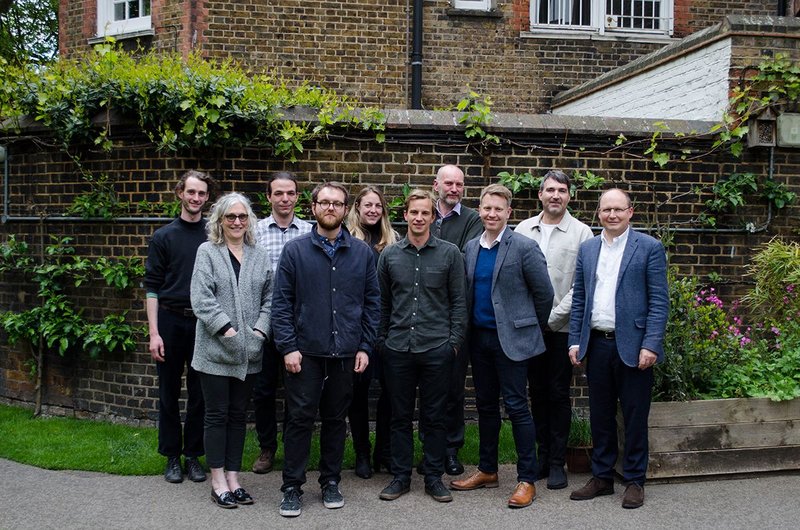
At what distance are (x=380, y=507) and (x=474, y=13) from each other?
8637 mm

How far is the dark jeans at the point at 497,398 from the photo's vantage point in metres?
5.16

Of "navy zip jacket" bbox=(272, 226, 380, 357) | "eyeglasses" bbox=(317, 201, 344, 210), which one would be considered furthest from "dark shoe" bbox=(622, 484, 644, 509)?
"eyeglasses" bbox=(317, 201, 344, 210)

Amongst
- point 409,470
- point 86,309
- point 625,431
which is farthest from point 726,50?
point 86,309

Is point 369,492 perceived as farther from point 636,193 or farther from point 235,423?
point 636,193

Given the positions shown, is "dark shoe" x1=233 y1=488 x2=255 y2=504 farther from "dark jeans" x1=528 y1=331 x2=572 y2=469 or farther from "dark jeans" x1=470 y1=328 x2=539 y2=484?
"dark jeans" x1=528 y1=331 x2=572 y2=469

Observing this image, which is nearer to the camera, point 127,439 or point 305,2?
point 127,439

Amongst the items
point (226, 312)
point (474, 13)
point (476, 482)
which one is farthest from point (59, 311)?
point (474, 13)

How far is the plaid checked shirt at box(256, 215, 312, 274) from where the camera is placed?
579cm

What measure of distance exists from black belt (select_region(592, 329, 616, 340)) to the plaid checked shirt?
2135 mm

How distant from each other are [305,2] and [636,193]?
248 inches

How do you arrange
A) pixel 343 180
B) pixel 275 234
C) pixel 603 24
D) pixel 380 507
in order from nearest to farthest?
1. pixel 380 507
2. pixel 275 234
3. pixel 343 180
4. pixel 603 24

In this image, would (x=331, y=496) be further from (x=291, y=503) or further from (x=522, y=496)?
(x=522, y=496)

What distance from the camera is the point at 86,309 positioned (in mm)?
7094

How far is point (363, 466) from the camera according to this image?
566 cm
